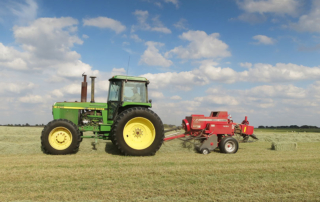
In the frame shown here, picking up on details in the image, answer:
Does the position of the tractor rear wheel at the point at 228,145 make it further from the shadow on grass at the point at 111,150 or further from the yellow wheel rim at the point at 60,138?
the yellow wheel rim at the point at 60,138

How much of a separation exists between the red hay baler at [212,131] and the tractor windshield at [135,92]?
1910mm

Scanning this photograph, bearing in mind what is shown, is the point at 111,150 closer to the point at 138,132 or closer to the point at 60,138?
the point at 138,132

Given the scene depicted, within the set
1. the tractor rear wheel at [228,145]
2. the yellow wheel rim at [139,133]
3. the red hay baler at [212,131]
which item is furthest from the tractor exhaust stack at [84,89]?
the tractor rear wheel at [228,145]

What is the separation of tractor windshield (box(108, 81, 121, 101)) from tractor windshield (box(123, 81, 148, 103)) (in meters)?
0.25

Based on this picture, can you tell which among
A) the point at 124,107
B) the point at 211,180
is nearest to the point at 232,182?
the point at 211,180

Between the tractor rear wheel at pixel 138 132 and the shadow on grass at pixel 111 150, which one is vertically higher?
the tractor rear wheel at pixel 138 132

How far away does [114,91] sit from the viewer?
902cm

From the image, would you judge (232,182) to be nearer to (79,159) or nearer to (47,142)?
(79,159)

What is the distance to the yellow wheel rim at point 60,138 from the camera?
8.33 metres

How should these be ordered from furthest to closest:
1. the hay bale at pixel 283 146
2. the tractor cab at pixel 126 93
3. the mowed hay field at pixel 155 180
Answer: the hay bale at pixel 283 146, the tractor cab at pixel 126 93, the mowed hay field at pixel 155 180

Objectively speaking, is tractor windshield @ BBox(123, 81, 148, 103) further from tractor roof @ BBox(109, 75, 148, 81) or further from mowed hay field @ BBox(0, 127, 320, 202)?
mowed hay field @ BBox(0, 127, 320, 202)

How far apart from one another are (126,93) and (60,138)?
8.17 feet

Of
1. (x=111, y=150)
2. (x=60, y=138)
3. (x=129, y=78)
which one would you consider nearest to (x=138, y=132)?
(x=111, y=150)

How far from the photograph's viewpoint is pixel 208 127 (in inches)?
395
